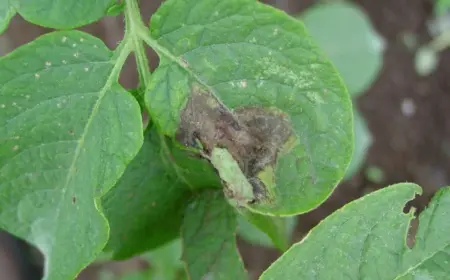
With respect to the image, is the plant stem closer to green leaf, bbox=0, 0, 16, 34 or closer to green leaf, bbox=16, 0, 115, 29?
green leaf, bbox=16, 0, 115, 29

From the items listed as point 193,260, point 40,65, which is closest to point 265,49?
point 40,65

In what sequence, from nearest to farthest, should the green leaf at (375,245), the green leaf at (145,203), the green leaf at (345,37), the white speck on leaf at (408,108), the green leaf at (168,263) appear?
1. the green leaf at (375,245)
2. the green leaf at (145,203)
3. the green leaf at (168,263)
4. the green leaf at (345,37)
5. the white speck on leaf at (408,108)

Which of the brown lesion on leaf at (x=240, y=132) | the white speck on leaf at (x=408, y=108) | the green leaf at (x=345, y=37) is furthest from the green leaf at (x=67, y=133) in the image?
the white speck on leaf at (x=408, y=108)

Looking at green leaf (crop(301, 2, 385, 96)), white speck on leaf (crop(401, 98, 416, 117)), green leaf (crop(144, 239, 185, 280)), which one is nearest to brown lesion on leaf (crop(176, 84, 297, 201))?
green leaf (crop(144, 239, 185, 280))

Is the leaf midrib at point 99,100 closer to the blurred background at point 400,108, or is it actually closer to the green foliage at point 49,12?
the green foliage at point 49,12

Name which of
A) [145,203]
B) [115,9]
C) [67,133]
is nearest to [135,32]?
[115,9]

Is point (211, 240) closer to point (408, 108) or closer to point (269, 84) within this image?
point (269, 84)

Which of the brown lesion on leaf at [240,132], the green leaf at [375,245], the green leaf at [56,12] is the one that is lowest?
the green leaf at [375,245]
